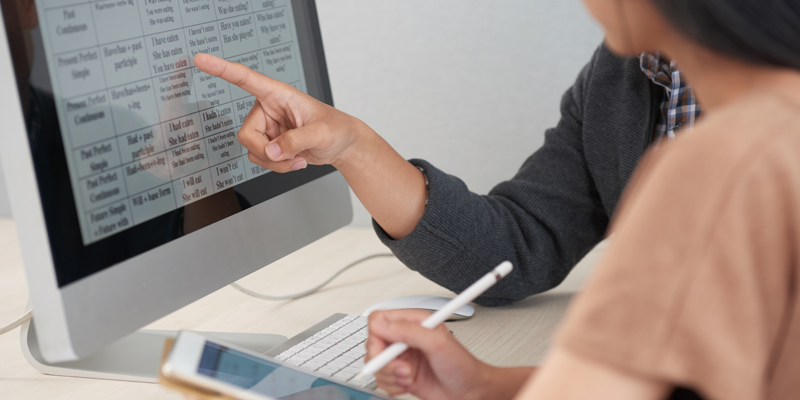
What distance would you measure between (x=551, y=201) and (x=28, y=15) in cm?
57

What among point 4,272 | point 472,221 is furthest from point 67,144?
point 4,272

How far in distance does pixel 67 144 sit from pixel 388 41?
77 cm

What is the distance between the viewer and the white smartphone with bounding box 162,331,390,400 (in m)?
0.32

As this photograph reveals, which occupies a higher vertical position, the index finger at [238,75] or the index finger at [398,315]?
the index finger at [238,75]

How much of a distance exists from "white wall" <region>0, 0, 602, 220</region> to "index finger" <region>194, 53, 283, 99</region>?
1.87ft

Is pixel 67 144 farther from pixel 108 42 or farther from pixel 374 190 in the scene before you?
pixel 374 190

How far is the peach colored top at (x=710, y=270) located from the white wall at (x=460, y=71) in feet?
2.70

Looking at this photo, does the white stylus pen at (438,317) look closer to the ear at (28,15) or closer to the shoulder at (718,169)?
the shoulder at (718,169)

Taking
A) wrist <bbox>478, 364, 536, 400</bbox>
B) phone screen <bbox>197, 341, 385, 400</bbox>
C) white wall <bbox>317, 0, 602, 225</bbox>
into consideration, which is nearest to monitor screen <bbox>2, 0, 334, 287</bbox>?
phone screen <bbox>197, 341, 385, 400</bbox>

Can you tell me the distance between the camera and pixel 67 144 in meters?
0.46

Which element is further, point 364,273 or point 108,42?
point 364,273

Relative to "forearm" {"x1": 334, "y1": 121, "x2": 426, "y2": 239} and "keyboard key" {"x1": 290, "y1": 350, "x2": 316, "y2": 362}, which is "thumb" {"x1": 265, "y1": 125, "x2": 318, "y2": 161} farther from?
"keyboard key" {"x1": 290, "y1": 350, "x2": 316, "y2": 362}

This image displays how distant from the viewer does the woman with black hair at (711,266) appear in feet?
0.80

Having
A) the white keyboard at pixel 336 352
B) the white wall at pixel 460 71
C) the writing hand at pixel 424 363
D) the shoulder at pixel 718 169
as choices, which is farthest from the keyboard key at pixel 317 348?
the white wall at pixel 460 71
